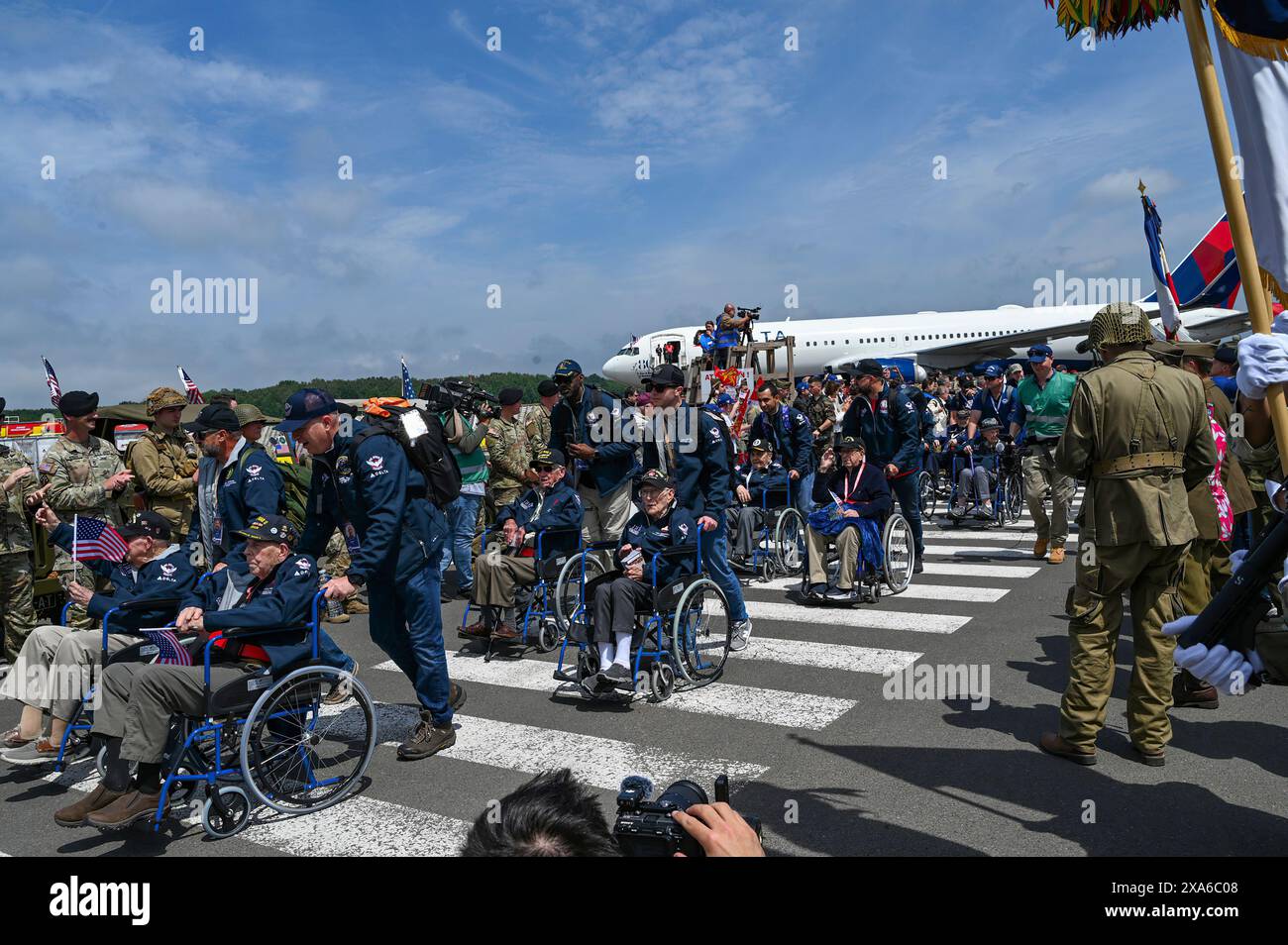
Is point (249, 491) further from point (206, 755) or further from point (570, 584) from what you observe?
point (570, 584)

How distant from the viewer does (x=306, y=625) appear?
4500 mm

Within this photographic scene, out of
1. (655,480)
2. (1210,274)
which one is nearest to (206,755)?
(655,480)

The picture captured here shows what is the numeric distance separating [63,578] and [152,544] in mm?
2286

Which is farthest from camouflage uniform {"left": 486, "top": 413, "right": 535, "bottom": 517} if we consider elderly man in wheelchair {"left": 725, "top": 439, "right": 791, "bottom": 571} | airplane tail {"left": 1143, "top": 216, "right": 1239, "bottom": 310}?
airplane tail {"left": 1143, "top": 216, "right": 1239, "bottom": 310}

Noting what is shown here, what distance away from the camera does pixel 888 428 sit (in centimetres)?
906

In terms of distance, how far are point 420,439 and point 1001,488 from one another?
33.8ft

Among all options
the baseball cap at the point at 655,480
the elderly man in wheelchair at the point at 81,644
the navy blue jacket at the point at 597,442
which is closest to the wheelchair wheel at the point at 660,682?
the baseball cap at the point at 655,480

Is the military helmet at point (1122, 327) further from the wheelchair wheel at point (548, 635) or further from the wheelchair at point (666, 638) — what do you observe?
the wheelchair wheel at point (548, 635)

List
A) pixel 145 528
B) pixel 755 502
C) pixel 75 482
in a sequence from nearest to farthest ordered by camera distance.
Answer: pixel 145 528 → pixel 75 482 → pixel 755 502

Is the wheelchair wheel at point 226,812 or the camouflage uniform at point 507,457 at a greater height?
the camouflage uniform at point 507,457

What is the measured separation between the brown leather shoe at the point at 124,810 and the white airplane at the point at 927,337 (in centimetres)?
3039

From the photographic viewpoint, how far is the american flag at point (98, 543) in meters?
5.09
